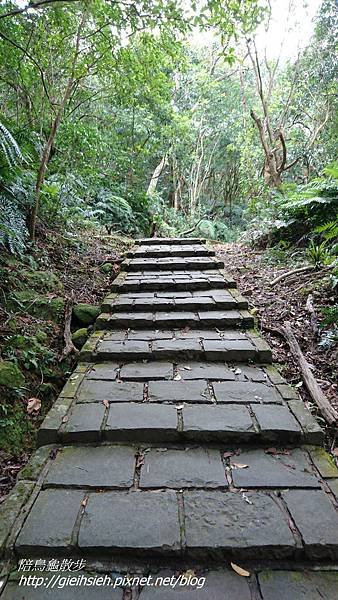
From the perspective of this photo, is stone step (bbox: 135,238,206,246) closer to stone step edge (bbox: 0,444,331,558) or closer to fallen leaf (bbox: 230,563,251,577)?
stone step edge (bbox: 0,444,331,558)

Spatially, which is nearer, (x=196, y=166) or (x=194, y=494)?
(x=194, y=494)

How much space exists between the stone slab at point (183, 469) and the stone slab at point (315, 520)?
0.32 metres

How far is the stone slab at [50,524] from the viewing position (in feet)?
4.46

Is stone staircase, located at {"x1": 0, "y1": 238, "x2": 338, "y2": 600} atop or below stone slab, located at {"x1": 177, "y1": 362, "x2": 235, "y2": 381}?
below

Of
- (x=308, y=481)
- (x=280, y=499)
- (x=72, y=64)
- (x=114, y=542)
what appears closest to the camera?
(x=114, y=542)

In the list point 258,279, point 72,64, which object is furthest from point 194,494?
point 72,64

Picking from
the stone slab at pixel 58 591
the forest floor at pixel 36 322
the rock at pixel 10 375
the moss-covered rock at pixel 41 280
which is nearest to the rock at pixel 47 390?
the forest floor at pixel 36 322

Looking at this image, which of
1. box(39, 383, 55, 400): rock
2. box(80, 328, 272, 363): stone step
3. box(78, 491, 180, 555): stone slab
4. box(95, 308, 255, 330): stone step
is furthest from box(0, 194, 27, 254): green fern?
box(78, 491, 180, 555): stone slab

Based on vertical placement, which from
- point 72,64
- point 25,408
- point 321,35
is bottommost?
point 25,408

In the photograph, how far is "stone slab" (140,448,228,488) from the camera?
5.42ft

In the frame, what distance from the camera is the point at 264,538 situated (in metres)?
1.38

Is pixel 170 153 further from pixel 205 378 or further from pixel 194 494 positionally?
pixel 194 494

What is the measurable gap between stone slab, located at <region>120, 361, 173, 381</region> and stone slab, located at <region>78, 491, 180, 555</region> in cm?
98

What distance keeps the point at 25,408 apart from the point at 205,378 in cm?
125
